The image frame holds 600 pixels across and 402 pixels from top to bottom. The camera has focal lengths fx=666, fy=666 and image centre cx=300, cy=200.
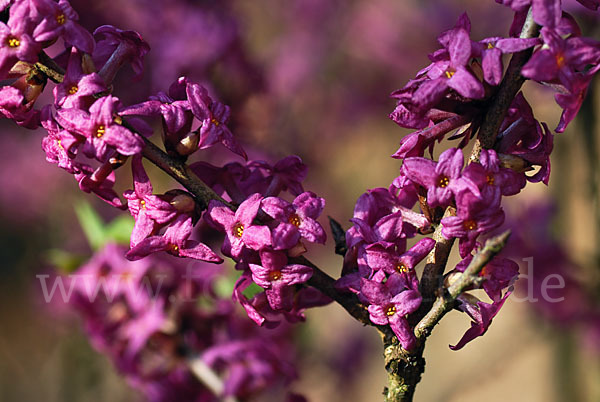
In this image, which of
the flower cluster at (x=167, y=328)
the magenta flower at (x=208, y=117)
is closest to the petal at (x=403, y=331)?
the magenta flower at (x=208, y=117)

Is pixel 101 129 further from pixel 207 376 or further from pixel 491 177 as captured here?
pixel 207 376

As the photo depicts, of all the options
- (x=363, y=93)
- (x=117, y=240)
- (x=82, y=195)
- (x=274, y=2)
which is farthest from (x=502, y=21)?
(x=117, y=240)

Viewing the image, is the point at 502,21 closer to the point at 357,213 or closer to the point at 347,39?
the point at 347,39

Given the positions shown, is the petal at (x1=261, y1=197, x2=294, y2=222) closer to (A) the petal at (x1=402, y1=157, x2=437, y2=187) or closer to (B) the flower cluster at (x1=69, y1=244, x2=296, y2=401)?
(A) the petal at (x1=402, y1=157, x2=437, y2=187)

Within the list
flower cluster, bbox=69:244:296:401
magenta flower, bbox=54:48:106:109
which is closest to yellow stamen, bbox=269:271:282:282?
magenta flower, bbox=54:48:106:109

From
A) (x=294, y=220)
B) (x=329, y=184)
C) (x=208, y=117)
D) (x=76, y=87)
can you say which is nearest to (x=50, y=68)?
(x=76, y=87)

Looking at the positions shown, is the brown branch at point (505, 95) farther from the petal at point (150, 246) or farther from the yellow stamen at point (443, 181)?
the petal at point (150, 246)

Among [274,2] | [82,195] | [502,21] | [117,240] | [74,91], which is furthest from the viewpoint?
[274,2]
